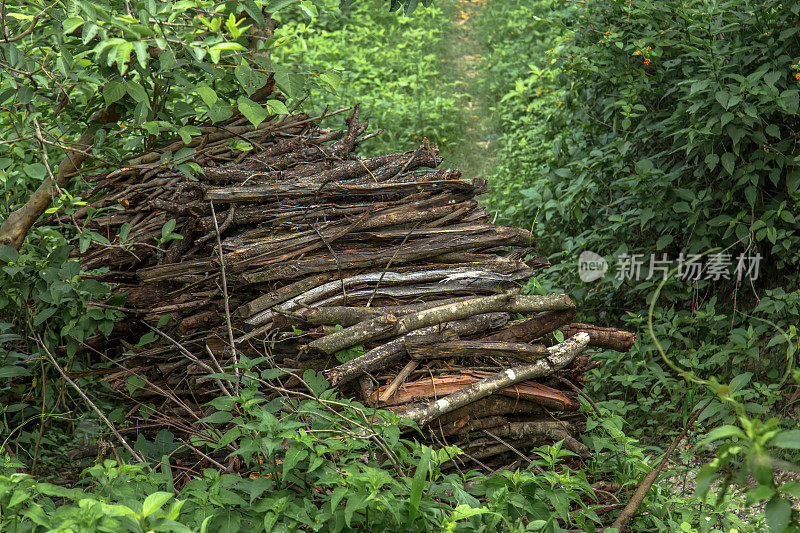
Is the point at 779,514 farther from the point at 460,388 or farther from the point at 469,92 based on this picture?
the point at 469,92

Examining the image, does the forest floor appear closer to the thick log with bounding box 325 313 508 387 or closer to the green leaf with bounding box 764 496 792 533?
the thick log with bounding box 325 313 508 387

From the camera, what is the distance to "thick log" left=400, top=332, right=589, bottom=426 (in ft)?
9.86

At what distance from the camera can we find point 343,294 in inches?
138

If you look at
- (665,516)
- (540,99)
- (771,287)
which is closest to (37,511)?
(665,516)

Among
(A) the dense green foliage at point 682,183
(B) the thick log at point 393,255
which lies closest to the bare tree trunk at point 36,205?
(B) the thick log at point 393,255

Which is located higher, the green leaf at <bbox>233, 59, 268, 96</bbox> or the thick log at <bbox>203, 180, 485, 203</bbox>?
the green leaf at <bbox>233, 59, 268, 96</bbox>

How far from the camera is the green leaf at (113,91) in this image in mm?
2914

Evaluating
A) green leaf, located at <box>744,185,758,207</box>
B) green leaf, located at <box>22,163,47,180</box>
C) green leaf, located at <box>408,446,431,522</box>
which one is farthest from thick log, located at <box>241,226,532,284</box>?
green leaf, located at <box>744,185,758,207</box>

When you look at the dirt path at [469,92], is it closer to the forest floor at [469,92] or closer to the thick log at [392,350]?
the forest floor at [469,92]

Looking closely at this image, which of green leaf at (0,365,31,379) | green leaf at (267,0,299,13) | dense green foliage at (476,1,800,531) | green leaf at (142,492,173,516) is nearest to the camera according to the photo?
green leaf at (142,492,173,516)

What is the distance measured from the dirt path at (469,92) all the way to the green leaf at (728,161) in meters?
3.59

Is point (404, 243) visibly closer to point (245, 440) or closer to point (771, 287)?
point (245, 440)

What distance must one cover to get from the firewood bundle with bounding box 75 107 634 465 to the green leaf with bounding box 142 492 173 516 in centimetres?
124

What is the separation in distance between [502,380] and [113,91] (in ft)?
7.66
